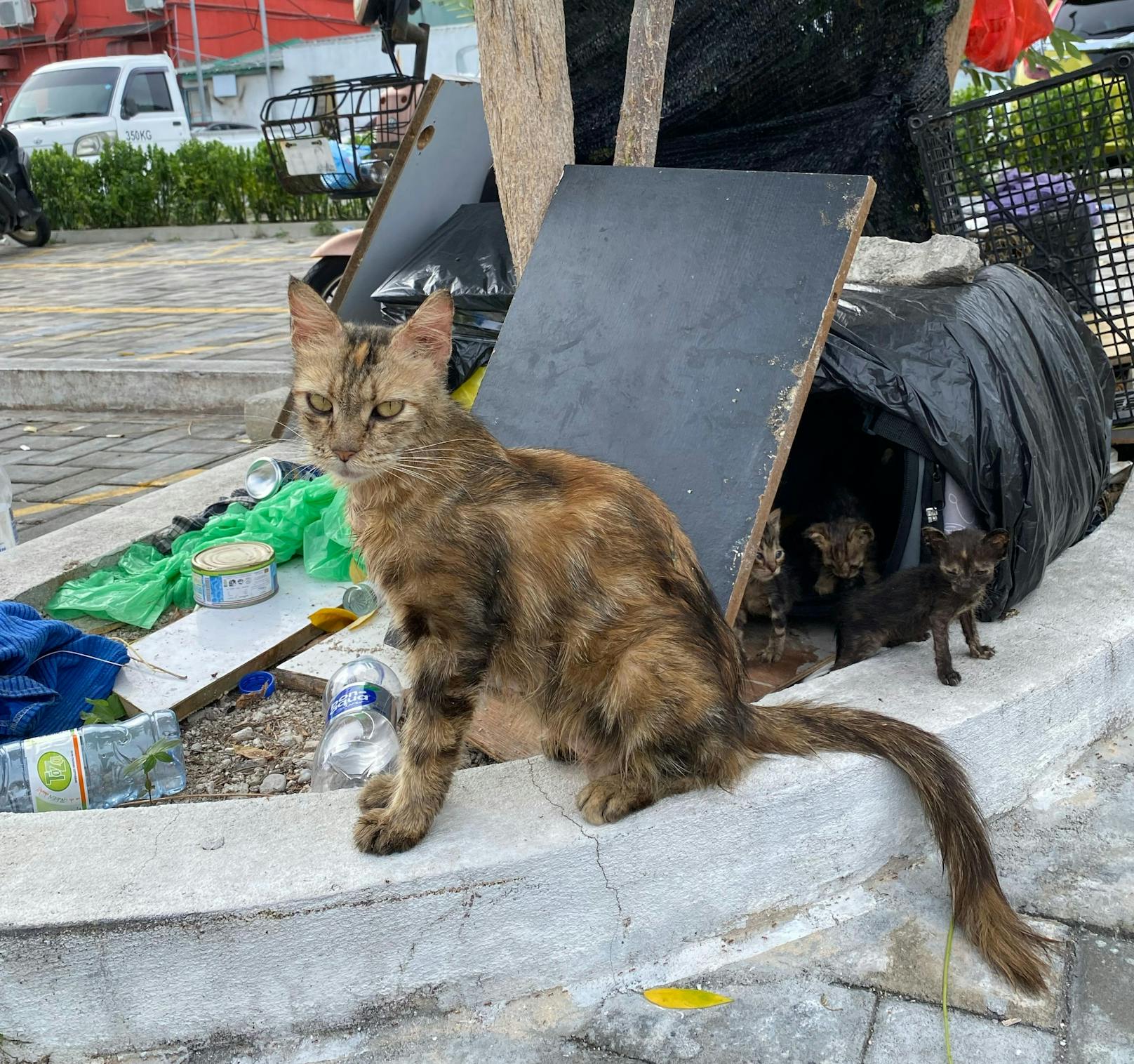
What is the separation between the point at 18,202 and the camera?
15.8 metres

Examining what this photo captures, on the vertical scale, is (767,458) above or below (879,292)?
below

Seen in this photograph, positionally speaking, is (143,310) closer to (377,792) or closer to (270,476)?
(270,476)

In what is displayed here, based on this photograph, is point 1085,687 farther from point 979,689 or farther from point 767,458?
point 767,458

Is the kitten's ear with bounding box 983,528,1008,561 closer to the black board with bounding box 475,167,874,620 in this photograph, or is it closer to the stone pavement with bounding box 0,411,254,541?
the black board with bounding box 475,167,874,620

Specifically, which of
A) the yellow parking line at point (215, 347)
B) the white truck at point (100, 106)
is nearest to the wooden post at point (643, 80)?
the yellow parking line at point (215, 347)

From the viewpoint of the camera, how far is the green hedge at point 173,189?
55.6 feet

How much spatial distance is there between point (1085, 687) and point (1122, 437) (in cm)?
213

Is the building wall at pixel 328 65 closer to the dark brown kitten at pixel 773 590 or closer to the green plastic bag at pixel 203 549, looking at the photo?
the green plastic bag at pixel 203 549

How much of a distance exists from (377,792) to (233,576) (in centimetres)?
156

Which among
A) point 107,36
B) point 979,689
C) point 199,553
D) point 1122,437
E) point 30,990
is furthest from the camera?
point 107,36

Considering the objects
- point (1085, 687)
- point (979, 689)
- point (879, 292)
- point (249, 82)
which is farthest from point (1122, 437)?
point (249, 82)

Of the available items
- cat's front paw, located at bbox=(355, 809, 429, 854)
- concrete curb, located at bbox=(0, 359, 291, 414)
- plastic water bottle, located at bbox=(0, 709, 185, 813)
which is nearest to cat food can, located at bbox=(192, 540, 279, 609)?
plastic water bottle, located at bbox=(0, 709, 185, 813)

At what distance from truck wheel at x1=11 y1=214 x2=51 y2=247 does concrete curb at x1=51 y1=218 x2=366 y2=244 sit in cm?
56

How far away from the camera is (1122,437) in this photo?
4.67 m
